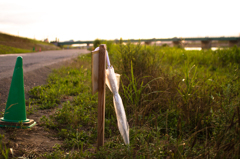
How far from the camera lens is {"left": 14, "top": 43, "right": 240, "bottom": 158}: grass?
2.21 metres

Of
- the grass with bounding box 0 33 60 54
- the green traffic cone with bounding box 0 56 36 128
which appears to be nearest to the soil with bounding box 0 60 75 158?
the green traffic cone with bounding box 0 56 36 128

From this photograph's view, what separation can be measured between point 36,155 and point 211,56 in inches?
396

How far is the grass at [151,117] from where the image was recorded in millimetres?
2213

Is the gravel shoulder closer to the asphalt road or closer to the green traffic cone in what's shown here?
the green traffic cone

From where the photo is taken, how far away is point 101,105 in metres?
2.31

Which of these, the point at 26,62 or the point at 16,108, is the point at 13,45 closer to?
the point at 26,62

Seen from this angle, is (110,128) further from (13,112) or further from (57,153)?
(13,112)

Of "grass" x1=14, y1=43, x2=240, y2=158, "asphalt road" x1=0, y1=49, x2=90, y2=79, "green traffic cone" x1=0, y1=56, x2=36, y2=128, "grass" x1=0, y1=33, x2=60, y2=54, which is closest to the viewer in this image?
"grass" x1=14, y1=43, x2=240, y2=158

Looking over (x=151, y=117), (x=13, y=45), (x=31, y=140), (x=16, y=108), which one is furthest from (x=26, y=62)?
(x=13, y=45)

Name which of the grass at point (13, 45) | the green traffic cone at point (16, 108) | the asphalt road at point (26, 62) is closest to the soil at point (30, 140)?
the green traffic cone at point (16, 108)

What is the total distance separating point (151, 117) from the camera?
346cm

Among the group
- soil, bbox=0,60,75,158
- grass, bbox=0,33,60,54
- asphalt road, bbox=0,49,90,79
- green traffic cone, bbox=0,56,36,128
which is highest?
grass, bbox=0,33,60,54

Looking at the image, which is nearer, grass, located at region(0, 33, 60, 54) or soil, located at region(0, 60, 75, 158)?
soil, located at region(0, 60, 75, 158)

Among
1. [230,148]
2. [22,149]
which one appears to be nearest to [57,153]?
[22,149]
